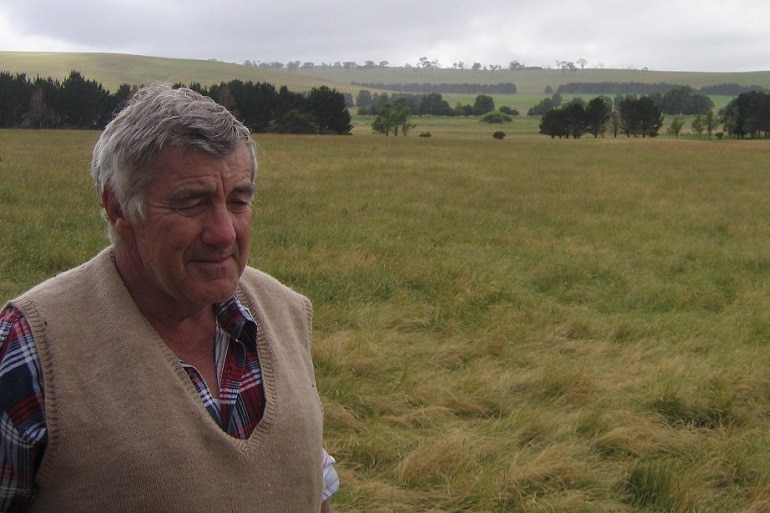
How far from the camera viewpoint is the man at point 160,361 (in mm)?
1452

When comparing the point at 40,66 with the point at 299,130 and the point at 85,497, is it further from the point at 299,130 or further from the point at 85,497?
the point at 85,497

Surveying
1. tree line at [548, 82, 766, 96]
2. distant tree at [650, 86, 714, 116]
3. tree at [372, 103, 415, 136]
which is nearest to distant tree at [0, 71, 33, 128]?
tree at [372, 103, 415, 136]

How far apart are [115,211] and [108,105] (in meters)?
59.5

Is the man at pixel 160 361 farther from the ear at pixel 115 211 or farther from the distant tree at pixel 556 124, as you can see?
the distant tree at pixel 556 124

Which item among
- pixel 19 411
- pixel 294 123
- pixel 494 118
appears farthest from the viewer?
pixel 494 118

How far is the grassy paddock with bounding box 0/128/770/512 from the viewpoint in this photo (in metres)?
3.80

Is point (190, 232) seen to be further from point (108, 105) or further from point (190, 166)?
point (108, 105)

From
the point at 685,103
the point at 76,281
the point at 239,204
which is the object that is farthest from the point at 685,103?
the point at 76,281

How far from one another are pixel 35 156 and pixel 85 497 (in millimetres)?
21884

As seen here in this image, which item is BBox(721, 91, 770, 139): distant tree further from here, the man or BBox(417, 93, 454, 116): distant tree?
the man

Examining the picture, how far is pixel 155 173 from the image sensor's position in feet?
5.16

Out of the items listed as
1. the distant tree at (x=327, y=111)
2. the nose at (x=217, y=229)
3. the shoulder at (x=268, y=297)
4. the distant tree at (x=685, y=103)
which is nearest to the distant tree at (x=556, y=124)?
the distant tree at (x=327, y=111)

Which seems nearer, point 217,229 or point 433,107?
Result: point 217,229

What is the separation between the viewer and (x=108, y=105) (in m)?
56.6
